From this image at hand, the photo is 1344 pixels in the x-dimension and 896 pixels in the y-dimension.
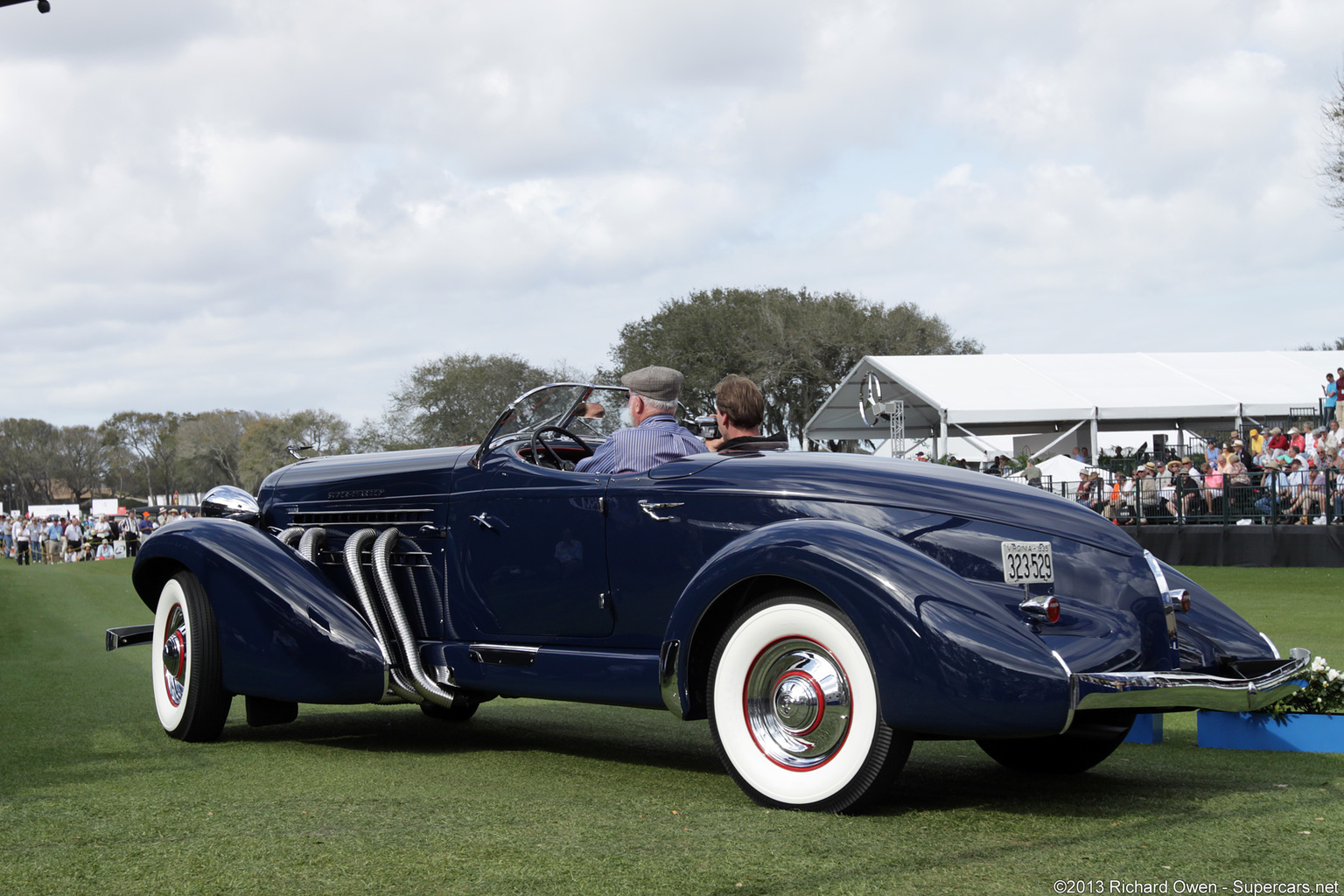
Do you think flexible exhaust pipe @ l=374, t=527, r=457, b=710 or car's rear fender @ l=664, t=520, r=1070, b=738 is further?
flexible exhaust pipe @ l=374, t=527, r=457, b=710

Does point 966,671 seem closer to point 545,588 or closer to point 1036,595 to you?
point 1036,595

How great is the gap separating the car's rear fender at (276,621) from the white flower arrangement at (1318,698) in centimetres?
382

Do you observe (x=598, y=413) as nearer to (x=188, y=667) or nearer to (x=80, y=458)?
(x=188, y=667)

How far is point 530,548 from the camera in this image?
4.81 m

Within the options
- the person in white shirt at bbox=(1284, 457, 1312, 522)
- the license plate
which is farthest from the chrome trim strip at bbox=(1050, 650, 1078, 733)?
the person in white shirt at bbox=(1284, 457, 1312, 522)

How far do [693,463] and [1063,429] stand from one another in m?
25.3

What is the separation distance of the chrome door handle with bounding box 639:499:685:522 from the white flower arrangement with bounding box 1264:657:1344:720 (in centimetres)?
259

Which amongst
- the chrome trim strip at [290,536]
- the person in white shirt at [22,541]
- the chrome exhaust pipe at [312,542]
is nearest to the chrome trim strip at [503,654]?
the chrome exhaust pipe at [312,542]

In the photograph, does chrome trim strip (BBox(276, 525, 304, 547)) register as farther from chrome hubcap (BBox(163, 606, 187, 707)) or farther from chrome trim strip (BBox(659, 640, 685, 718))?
chrome trim strip (BBox(659, 640, 685, 718))

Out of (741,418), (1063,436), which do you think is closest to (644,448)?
(741,418)

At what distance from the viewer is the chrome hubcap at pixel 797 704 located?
3686 millimetres

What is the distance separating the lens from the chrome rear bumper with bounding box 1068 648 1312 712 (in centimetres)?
337

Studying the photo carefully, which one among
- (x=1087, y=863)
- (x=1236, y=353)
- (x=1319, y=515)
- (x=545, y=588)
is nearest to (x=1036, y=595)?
(x=1087, y=863)

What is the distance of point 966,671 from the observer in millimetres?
3363
